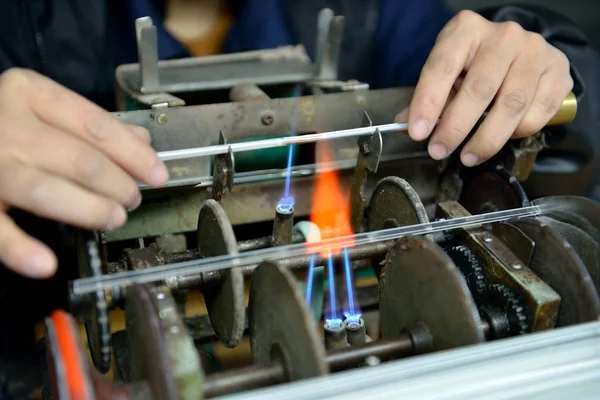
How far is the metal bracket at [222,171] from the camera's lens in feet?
2.98

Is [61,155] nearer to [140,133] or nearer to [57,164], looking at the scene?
[57,164]

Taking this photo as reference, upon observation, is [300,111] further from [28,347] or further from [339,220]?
[28,347]

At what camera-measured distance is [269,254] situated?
82 centimetres

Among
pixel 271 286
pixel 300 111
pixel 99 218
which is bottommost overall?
pixel 271 286

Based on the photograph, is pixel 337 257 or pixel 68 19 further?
pixel 68 19

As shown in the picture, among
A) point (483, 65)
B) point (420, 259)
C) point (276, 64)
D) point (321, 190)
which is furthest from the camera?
point (276, 64)

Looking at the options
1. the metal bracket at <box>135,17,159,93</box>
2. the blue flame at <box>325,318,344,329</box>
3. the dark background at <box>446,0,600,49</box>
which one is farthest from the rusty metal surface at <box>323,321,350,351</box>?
the dark background at <box>446,0,600,49</box>

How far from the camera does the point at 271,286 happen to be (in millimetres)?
718

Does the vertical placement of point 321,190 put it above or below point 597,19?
→ below

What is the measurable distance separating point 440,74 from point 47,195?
0.64m

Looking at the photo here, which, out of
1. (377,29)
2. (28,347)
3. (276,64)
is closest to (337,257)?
(276,64)

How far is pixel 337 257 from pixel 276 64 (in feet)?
1.80

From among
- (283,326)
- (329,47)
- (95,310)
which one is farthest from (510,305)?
(329,47)

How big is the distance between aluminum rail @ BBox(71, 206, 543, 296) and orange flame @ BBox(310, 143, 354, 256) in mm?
233
